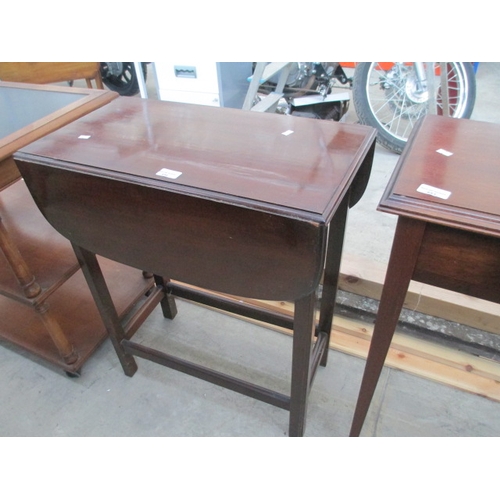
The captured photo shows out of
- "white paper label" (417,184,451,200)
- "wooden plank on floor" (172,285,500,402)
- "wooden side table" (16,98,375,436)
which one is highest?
"white paper label" (417,184,451,200)

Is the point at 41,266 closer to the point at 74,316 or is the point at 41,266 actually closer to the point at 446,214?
the point at 74,316

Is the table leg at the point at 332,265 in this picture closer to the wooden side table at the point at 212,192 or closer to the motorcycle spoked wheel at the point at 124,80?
the wooden side table at the point at 212,192

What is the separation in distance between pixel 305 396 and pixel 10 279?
0.94 m

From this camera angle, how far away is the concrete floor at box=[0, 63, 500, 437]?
4.04 feet

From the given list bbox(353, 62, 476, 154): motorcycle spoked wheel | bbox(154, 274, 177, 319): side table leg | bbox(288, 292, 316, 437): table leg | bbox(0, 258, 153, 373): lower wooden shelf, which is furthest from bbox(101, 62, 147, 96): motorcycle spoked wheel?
bbox(288, 292, 316, 437): table leg

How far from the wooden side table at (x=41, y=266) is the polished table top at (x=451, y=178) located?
2.88 ft

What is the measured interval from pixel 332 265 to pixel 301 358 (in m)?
0.31

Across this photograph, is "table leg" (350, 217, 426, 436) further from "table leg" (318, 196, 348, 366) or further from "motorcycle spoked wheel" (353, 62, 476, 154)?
"motorcycle spoked wheel" (353, 62, 476, 154)

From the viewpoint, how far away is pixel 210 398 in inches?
51.9

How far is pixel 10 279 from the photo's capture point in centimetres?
116

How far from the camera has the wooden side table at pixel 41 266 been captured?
102 cm

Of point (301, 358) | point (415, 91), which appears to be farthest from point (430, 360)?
point (415, 91)

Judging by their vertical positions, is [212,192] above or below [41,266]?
above

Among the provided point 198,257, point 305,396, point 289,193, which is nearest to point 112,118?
point 198,257
